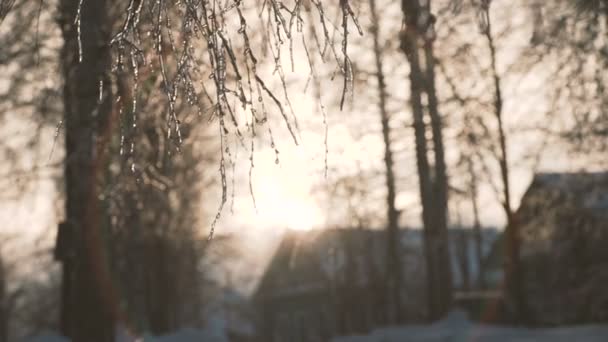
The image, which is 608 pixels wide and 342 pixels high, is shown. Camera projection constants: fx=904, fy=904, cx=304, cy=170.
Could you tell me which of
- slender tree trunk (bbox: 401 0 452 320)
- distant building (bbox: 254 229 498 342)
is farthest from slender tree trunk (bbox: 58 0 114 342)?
distant building (bbox: 254 229 498 342)

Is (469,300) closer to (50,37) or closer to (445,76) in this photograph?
(445,76)

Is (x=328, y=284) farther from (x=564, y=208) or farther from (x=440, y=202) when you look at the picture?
(x=564, y=208)

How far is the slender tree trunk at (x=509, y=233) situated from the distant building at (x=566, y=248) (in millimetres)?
460

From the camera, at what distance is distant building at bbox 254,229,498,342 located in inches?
1276

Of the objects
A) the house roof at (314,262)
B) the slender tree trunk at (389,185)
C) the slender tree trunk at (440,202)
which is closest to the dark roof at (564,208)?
the slender tree trunk at (440,202)

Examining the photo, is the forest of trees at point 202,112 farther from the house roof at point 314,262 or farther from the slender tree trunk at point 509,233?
the house roof at point 314,262

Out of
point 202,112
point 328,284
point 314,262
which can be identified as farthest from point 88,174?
point 314,262

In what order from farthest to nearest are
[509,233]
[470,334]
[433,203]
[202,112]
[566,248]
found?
[566,248] → [433,203] → [509,233] → [470,334] → [202,112]

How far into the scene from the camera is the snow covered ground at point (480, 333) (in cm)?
1411

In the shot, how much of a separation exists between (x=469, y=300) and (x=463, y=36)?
1497cm

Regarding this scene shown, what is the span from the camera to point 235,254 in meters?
36.1

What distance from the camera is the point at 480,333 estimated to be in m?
14.7

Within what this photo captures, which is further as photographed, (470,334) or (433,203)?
(433,203)

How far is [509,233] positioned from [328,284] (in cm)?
1678
